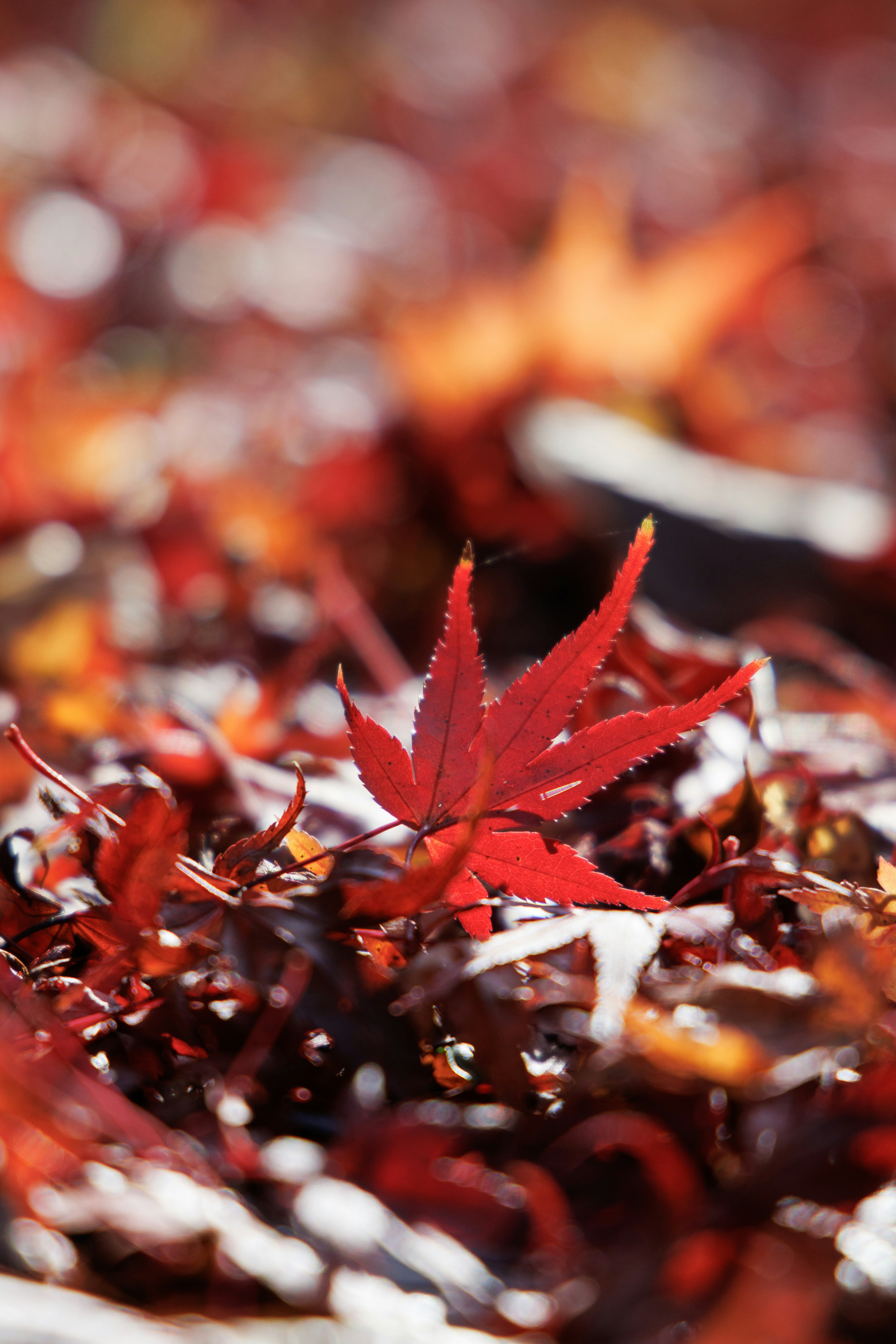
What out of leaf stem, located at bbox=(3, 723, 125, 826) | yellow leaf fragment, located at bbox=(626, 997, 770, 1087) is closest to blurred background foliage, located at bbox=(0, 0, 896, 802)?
leaf stem, located at bbox=(3, 723, 125, 826)

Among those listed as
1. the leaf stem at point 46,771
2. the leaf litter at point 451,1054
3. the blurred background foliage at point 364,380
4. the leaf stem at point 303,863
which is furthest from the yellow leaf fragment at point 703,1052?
the blurred background foliage at point 364,380

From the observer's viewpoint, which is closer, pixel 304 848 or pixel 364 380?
pixel 304 848

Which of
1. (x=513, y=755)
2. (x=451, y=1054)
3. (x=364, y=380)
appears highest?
(x=513, y=755)

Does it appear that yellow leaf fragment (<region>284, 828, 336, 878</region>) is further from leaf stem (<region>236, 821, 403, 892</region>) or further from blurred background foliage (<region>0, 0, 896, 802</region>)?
blurred background foliage (<region>0, 0, 896, 802</region>)

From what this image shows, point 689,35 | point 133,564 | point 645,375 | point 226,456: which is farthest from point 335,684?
point 689,35

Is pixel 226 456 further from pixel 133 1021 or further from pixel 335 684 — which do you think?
pixel 133 1021

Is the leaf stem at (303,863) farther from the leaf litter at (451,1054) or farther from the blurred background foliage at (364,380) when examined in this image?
the blurred background foliage at (364,380)

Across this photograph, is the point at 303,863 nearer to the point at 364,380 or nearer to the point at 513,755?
the point at 513,755

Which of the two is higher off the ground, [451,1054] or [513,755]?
[513,755]

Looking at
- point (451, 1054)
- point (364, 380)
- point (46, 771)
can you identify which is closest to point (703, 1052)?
point (451, 1054)
